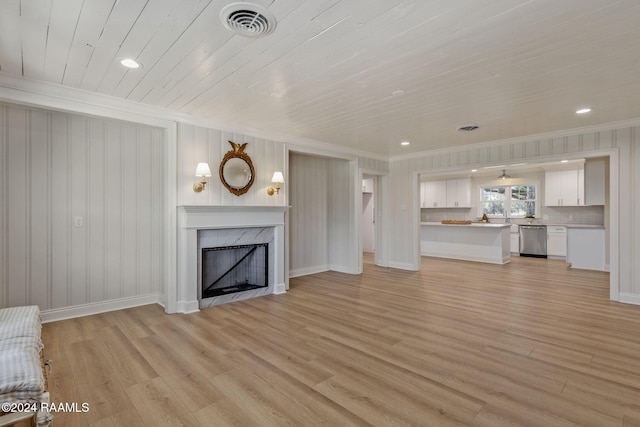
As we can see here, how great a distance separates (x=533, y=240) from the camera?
8.42 m

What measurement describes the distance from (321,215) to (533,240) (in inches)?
234

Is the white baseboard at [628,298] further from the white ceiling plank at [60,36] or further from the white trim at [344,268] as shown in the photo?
→ the white ceiling plank at [60,36]

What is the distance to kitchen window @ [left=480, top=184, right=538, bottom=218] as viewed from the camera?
8938 millimetres

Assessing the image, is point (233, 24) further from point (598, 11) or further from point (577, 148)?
point (577, 148)

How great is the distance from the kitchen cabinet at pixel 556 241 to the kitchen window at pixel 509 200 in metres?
0.90

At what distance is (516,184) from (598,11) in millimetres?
8102

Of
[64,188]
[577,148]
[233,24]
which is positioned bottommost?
[64,188]

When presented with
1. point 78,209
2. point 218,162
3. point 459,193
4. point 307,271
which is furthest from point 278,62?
point 459,193

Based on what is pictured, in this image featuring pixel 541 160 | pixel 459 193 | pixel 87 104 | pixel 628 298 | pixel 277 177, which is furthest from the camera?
pixel 459 193

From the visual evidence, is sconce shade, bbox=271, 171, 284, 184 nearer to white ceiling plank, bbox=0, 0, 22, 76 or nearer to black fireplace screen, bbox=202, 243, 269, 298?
black fireplace screen, bbox=202, 243, 269, 298

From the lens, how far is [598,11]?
1.91 m

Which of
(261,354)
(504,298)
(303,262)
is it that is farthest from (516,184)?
(261,354)

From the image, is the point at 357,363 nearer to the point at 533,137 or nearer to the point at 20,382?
the point at 20,382

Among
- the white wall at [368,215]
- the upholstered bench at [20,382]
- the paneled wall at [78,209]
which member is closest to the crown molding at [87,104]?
the paneled wall at [78,209]
